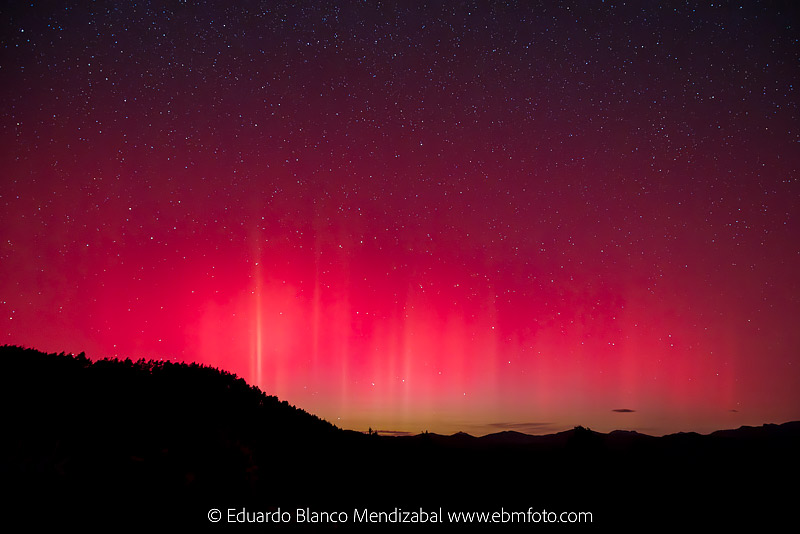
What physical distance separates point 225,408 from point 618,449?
890 inches

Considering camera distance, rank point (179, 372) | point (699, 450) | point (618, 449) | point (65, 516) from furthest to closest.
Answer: point (699, 450)
point (618, 449)
point (179, 372)
point (65, 516)

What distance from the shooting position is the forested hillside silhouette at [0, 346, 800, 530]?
24.7 ft

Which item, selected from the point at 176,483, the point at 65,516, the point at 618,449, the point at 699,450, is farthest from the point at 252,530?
the point at 699,450

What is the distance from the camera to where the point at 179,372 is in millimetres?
16328

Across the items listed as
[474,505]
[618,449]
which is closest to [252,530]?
[474,505]

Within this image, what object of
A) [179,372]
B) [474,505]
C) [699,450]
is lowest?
[699,450]

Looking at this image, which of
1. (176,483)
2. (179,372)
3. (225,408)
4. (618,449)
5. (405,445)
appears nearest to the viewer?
(176,483)

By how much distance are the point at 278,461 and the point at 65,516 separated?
5529 millimetres

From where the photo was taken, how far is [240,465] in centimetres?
978

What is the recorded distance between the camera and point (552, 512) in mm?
14383

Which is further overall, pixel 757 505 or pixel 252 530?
pixel 757 505

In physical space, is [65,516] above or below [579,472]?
above

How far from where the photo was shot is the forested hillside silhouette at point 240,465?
7539mm

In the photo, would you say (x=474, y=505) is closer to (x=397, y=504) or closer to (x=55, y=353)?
(x=397, y=504)
